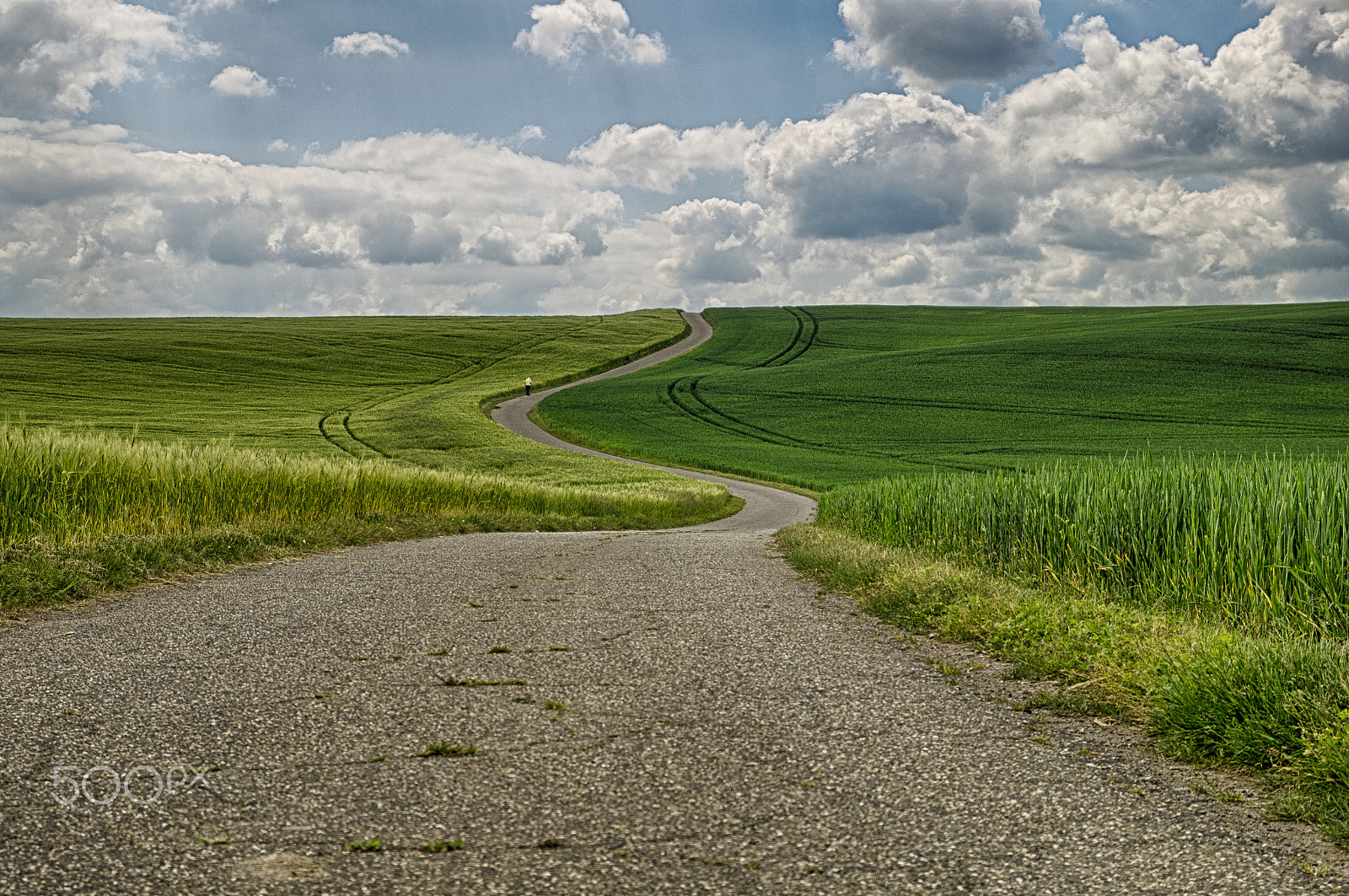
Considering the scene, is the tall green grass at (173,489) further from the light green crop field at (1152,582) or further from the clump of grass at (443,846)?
the clump of grass at (443,846)

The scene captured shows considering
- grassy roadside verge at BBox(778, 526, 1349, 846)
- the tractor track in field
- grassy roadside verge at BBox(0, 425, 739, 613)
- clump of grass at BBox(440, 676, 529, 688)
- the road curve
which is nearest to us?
grassy roadside verge at BBox(778, 526, 1349, 846)

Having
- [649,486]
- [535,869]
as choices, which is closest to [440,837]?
[535,869]

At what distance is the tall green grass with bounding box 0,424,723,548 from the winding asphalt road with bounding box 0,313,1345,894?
4.41 m

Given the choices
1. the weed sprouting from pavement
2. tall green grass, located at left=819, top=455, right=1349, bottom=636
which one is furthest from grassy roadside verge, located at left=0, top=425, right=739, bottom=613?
tall green grass, located at left=819, top=455, right=1349, bottom=636

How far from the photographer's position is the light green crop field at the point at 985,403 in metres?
51.2

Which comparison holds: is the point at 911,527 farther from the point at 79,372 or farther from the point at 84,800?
the point at 79,372

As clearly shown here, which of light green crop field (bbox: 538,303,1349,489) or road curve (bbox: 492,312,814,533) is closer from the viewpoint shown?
road curve (bbox: 492,312,814,533)

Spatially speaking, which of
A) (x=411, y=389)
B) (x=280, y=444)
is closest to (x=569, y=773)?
(x=280, y=444)

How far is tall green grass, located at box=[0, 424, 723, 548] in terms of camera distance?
1213 cm

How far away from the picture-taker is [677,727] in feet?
18.4

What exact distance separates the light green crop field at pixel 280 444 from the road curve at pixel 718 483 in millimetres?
1390

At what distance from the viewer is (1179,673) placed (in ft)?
19.0

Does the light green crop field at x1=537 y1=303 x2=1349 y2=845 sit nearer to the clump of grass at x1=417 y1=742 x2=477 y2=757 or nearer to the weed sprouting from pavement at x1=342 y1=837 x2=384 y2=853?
the clump of grass at x1=417 y1=742 x2=477 y2=757

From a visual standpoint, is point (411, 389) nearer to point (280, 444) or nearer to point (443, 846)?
point (280, 444)
